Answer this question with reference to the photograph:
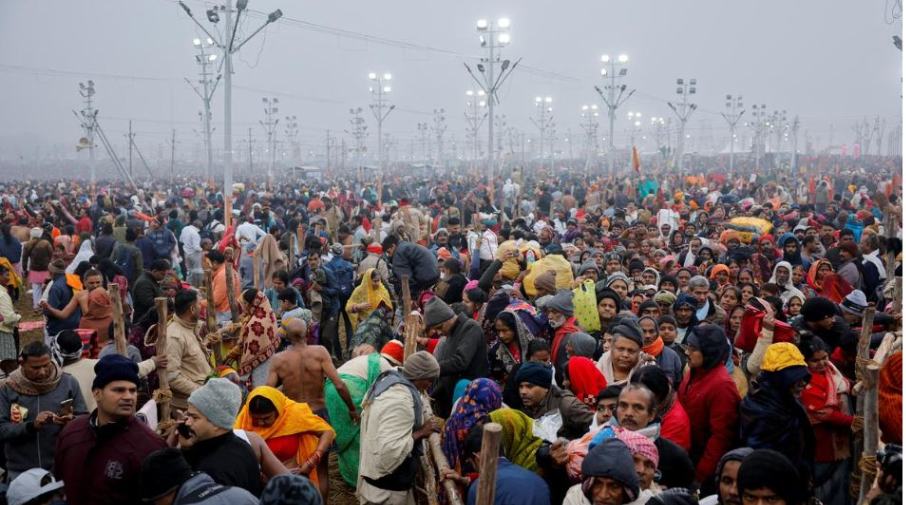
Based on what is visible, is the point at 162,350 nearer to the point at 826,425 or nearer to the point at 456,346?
the point at 456,346

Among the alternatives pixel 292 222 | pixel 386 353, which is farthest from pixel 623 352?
pixel 292 222

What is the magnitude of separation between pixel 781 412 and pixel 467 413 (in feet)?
5.66

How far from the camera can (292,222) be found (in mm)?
16609

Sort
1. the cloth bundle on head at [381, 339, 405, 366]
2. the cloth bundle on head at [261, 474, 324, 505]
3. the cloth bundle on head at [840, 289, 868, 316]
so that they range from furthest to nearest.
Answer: the cloth bundle on head at [840, 289, 868, 316]
the cloth bundle on head at [381, 339, 405, 366]
the cloth bundle on head at [261, 474, 324, 505]

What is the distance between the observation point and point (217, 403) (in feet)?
14.2

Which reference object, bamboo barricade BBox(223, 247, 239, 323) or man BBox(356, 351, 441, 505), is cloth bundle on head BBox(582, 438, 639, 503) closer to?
man BBox(356, 351, 441, 505)

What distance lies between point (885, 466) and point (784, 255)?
783 cm

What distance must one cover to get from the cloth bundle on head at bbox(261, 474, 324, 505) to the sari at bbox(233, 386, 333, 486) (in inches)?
72.6

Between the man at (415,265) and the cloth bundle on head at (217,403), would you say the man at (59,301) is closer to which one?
the man at (415,265)

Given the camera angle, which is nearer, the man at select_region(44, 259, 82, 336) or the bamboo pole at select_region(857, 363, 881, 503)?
the bamboo pole at select_region(857, 363, 881, 503)

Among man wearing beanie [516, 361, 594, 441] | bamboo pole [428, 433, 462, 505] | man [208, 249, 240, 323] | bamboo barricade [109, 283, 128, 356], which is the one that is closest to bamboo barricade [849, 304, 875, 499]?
man wearing beanie [516, 361, 594, 441]

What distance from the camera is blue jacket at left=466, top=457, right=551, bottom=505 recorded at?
14.1 ft

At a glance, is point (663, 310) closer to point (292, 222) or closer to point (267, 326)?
point (267, 326)

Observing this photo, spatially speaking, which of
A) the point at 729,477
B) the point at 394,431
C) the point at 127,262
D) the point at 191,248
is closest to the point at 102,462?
the point at 394,431
